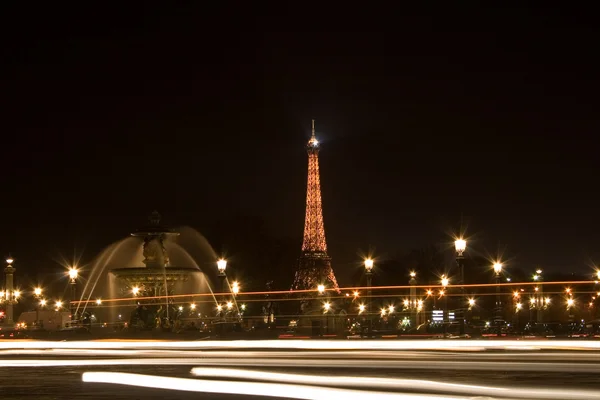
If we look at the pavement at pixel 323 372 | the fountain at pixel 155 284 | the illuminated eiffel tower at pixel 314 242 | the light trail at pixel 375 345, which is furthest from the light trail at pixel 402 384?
the illuminated eiffel tower at pixel 314 242

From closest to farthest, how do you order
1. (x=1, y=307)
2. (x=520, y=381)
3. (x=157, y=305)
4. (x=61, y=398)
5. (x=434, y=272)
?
1. (x=61, y=398)
2. (x=520, y=381)
3. (x=157, y=305)
4. (x=1, y=307)
5. (x=434, y=272)

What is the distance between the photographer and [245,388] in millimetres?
→ 14945

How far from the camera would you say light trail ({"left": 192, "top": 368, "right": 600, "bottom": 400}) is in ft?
44.2

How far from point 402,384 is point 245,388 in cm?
256

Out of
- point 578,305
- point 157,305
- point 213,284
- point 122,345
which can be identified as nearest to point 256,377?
point 122,345

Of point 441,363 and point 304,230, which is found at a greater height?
point 304,230

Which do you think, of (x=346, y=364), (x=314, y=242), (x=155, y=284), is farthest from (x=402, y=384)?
(x=314, y=242)

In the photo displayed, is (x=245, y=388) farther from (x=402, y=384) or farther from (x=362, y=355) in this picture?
(x=362, y=355)

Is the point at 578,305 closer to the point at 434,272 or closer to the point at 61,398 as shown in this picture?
the point at 434,272

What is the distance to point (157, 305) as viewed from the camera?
44094 mm

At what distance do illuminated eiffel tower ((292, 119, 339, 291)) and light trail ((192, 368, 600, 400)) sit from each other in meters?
92.0

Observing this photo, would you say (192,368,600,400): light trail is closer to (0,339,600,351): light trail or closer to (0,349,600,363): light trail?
(0,349,600,363): light trail

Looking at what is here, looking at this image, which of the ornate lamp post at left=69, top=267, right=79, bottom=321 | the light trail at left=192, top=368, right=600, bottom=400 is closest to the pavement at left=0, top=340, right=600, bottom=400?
the light trail at left=192, top=368, right=600, bottom=400

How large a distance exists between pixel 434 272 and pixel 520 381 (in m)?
106
